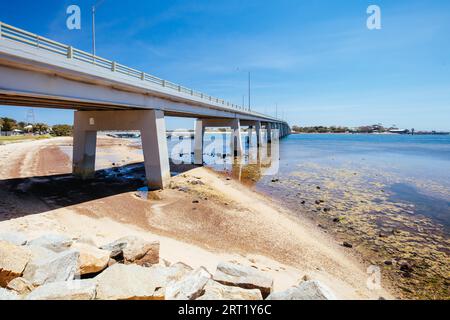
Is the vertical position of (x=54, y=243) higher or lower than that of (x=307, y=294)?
higher

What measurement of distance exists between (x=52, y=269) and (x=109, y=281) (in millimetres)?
1470

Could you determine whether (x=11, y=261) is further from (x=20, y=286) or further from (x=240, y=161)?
(x=240, y=161)

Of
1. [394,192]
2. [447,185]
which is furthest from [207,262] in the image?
[447,185]

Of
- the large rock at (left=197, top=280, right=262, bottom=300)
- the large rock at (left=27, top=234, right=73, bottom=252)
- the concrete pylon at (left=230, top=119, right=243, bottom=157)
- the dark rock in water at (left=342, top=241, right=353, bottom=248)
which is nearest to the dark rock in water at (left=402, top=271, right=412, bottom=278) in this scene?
the dark rock in water at (left=342, top=241, right=353, bottom=248)

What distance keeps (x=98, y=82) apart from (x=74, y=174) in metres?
11.5

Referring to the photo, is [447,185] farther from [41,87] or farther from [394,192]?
[41,87]

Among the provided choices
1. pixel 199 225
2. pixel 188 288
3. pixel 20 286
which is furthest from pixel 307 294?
pixel 199 225

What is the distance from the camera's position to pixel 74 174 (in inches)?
828

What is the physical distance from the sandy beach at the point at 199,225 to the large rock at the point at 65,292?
3.55 meters

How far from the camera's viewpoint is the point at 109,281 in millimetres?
5082

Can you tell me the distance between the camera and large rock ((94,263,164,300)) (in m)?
4.70

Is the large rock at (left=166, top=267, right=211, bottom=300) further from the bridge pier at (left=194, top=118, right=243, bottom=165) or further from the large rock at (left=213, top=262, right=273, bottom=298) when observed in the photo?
the bridge pier at (left=194, top=118, right=243, bottom=165)

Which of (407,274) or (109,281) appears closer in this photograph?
(109,281)

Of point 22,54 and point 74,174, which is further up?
point 22,54
